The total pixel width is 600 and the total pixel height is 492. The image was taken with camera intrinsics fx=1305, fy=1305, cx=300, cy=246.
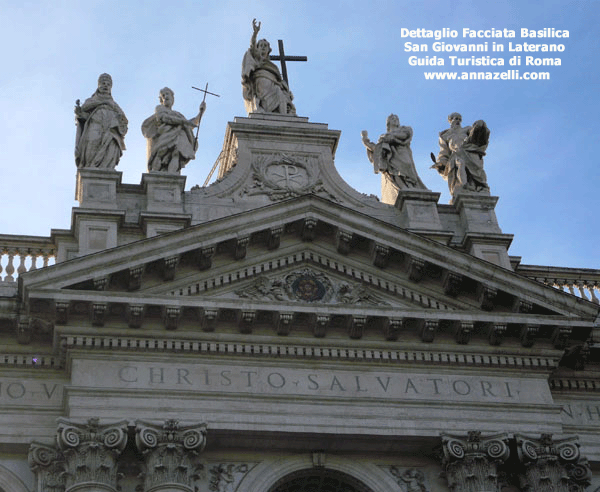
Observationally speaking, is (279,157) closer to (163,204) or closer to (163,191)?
(163,191)

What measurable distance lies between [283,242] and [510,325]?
4094 mm

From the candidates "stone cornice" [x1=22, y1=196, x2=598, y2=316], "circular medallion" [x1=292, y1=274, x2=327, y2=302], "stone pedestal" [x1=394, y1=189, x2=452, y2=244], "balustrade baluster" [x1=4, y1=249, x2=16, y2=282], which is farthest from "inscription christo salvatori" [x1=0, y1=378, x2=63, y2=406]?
"stone pedestal" [x1=394, y1=189, x2=452, y2=244]

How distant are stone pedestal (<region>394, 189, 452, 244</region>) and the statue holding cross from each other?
3470 millimetres

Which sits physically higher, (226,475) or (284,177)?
(284,177)

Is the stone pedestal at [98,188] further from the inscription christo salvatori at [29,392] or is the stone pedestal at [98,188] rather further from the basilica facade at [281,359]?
the inscription christo salvatori at [29,392]

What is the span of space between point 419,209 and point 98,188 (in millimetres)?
5971

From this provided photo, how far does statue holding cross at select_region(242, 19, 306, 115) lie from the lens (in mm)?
26641

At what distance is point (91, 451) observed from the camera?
19359 mm

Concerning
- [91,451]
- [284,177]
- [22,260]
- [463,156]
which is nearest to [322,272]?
[284,177]

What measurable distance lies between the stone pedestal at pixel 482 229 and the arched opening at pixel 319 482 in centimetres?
521

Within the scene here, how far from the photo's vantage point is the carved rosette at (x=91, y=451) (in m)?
19.2

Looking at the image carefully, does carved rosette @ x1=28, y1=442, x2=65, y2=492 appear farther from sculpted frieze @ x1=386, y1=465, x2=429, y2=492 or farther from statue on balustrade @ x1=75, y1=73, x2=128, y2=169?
statue on balustrade @ x1=75, y1=73, x2=128, y2=169

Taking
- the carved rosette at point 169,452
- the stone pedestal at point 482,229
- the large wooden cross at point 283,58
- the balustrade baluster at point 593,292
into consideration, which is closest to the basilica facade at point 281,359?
the carved rosette at point 169,452

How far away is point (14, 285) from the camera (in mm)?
21953
